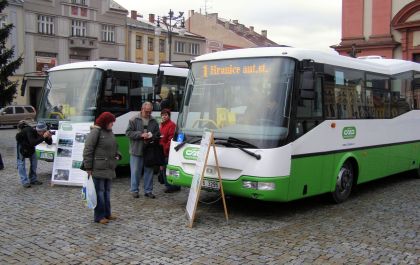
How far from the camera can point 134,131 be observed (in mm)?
9586

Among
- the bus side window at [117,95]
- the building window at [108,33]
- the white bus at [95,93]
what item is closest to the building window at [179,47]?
the building window at [108,33]

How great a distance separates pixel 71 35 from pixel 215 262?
47696 millimetres

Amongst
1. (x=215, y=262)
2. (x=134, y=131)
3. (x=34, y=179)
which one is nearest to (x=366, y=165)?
(x=134, y=131)

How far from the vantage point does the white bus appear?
11.8 m

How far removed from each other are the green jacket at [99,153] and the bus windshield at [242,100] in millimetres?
1539

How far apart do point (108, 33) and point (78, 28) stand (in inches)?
154

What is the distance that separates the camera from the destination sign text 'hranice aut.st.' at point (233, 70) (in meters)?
8.16

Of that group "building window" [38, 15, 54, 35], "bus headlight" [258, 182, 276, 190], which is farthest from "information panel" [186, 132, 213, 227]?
"building window" [38, 15, 54, 35]

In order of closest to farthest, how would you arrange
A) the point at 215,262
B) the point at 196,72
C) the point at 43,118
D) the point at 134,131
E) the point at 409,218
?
the point at 215,262
the point at 409,218
the point at 196,72
the point at 134,131
the point at 43,118

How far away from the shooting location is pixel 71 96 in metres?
12.1

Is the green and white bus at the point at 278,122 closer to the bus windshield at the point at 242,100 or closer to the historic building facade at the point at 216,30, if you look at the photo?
the bus windshield at the point at 242,100

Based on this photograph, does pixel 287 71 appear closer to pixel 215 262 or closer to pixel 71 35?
pixel 215 262

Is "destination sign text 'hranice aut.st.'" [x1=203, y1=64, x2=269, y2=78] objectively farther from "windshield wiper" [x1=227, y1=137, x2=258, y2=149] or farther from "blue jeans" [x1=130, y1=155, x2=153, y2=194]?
"blue jeans" [x1=130, y1=155, x2=153, y2=194]

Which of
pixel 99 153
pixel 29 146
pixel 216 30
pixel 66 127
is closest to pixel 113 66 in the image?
pixel 66 127
